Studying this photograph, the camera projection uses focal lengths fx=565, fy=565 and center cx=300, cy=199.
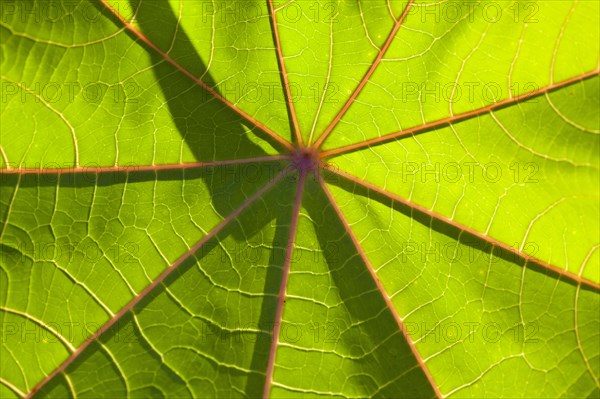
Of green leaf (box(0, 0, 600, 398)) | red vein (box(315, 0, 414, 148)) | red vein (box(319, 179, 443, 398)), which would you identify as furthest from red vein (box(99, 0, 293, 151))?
red vein (box(319, 179, 443, 398))

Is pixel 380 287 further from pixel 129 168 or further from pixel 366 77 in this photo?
pixel 129 168

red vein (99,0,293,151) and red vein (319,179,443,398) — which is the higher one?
red vein (99,0,293,151)

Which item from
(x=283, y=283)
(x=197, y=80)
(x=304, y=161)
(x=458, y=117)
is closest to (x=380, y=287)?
(x=283, y=283)

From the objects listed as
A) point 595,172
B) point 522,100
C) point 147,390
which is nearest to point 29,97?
point 147,390

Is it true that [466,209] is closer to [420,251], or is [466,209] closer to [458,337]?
[420,251]

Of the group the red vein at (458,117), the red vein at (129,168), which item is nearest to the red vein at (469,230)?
the red vein at (458,117)

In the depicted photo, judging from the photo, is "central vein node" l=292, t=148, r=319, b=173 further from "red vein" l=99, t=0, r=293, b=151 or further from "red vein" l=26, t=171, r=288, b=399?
"red vein" l=26, t=171, r=288, b=399
